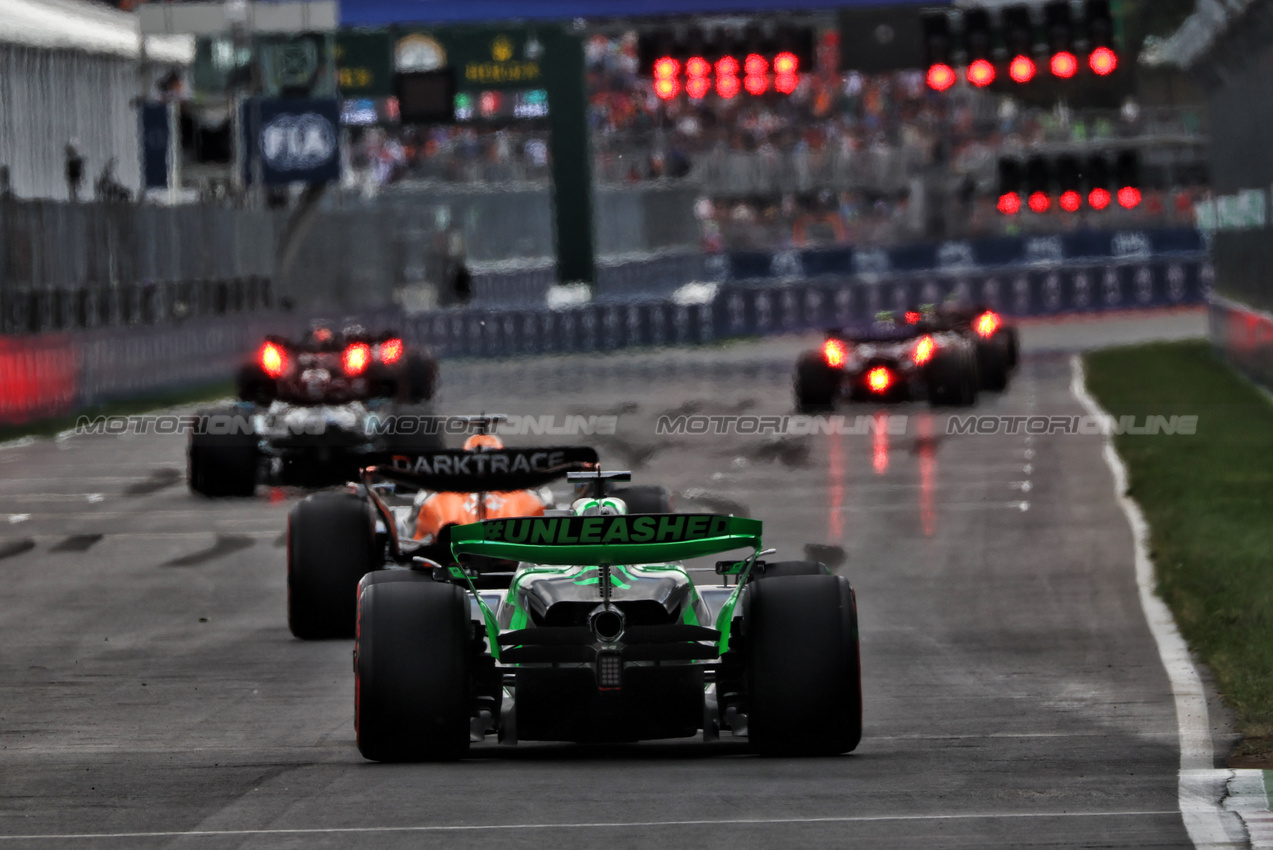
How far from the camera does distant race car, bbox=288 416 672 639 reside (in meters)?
11.4

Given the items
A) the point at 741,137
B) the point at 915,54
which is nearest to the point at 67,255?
the point at 915,54

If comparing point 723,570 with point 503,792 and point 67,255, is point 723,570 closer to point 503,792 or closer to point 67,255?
point 503,792

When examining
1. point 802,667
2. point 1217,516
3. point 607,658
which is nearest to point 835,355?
point 1217,516

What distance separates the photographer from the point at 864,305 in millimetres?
44719

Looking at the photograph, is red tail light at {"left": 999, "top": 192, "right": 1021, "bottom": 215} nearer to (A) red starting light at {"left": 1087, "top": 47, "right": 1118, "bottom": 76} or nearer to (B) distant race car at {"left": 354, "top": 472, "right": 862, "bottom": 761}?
(A) red starting light at {"left": 1087, "top": 47, "right": 1118, "bottom": 76}

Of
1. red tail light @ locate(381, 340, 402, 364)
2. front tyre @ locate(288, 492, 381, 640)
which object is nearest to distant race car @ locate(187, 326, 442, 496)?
red tail light @ locate(381, 340, 402, 364)

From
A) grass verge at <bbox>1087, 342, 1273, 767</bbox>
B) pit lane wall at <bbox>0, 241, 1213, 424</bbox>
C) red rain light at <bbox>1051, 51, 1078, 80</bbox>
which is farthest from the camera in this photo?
red rain light at <bbox>1051, 51, 1078, 80</bbox>

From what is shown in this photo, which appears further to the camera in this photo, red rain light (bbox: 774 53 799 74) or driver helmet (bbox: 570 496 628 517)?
red rain light (bbox: 774 53 799 74)

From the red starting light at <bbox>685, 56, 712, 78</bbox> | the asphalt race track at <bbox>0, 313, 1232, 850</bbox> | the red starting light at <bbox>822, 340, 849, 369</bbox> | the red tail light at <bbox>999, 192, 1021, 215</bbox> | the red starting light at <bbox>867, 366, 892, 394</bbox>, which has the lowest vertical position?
the asphalt race track at <bbox>0, 313, 1232, 850</bbox>

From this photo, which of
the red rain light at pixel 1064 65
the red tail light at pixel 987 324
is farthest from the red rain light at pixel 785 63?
the red tail light at pixel 987 324

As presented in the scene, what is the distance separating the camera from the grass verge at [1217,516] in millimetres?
10430

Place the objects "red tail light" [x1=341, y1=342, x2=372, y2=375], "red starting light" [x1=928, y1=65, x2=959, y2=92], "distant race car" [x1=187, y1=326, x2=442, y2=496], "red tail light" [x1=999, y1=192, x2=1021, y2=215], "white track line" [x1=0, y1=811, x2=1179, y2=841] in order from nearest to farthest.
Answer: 1. "white track line" [x1=0, y1=811, x2=1179, y2=841]
2. "distant race car" [x1=187, y1=326, x2=442, y2=496]
3. "red tail light" [x1=341, y1=342, x2=372, y2=375]
4. "red starting light" [x1=928, y1=65, x2=959, y2=92]
5. "red tail light" [x1=999, y1=192, x2=1021, y2=215]

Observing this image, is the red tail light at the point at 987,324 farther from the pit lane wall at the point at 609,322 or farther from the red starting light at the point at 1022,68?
the pit lane wall at the point at 609,322

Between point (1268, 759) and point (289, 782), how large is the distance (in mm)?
3542
